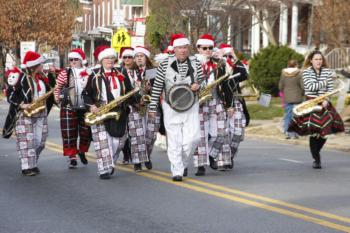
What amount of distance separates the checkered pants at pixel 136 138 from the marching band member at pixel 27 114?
1223mm

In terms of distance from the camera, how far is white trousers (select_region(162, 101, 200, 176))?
12.0 meters

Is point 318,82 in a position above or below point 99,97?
above

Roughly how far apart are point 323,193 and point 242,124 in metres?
2.78

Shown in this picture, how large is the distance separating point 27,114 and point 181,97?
2.40m

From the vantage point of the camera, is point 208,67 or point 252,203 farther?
point 208,67

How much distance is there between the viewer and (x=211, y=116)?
511 inches

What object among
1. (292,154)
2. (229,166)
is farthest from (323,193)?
(292,154)

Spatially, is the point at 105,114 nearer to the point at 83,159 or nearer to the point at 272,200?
the point at 83,159

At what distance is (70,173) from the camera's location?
523 inches

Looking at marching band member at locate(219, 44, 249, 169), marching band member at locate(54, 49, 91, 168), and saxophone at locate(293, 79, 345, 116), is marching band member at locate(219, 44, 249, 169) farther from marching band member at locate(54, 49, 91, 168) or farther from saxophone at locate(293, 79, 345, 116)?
marching band member at locate(54, 49, 91, 168)

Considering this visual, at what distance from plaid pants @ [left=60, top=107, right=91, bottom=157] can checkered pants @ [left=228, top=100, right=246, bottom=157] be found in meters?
2.09

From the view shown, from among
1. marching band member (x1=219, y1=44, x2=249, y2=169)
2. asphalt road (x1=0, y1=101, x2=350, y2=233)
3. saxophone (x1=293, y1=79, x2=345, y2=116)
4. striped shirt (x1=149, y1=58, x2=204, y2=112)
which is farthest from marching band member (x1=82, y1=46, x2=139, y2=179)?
saxophone (x1=293, y1=79, x2=345, y2=116)

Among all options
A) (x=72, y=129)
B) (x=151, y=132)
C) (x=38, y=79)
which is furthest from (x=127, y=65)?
(x=38, y=79)

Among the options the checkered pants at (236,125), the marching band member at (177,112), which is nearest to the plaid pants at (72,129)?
the marching band member at (177,112)
